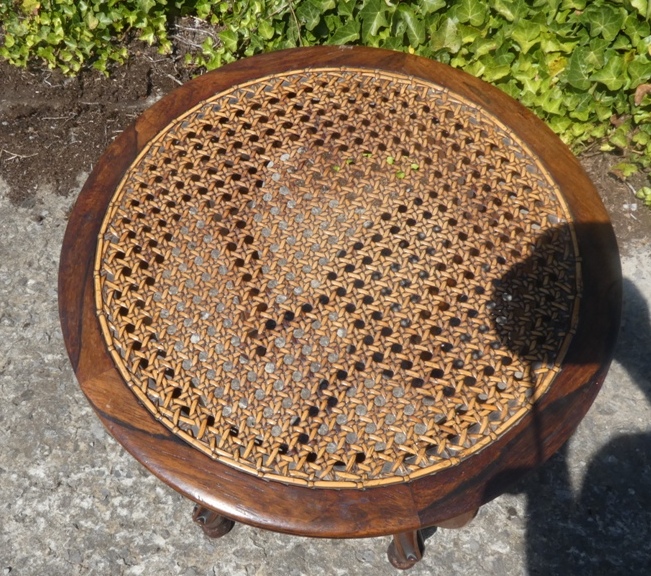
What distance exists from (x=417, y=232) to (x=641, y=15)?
3.94ft

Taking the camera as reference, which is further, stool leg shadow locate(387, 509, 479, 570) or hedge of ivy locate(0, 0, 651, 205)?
hedge of ivy locate(0, 0, 651, 205)

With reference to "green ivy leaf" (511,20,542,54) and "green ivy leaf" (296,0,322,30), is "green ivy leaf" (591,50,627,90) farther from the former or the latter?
"green ivy leaf" (296,0,322,30)

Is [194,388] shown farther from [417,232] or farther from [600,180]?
[600,180]

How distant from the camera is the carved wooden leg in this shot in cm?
162

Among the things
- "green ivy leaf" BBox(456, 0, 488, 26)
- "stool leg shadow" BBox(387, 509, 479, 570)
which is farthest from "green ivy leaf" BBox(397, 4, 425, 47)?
"stool leg shadow" BBox(387, 509, 479, 570)

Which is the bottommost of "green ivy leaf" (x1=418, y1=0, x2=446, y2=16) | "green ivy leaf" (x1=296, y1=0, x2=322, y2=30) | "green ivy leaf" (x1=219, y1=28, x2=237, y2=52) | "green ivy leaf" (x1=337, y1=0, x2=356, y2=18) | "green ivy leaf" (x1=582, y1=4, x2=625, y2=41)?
"green ivy leaf" (x1=219, y1=28, x2=237, y2=52)

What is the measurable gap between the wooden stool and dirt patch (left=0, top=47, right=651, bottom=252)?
43.2 inches

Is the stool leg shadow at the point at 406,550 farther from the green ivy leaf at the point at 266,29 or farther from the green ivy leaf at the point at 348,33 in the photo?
the green ivy leaf at the point at 266,29

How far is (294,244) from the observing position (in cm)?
129

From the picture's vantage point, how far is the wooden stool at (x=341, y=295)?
1118mm

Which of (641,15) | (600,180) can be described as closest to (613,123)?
(600,180)

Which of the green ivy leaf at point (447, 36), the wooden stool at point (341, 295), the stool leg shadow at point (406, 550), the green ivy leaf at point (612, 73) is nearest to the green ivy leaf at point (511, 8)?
the green ivy leaf at point (447, 36)

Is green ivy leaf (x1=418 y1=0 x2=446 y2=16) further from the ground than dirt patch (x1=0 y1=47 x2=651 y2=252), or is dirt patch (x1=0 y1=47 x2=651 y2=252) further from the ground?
green ivy leaf (x1=418 y1=0 x2=446 y2=16)

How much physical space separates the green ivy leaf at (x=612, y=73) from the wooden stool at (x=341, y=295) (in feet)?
2.59
